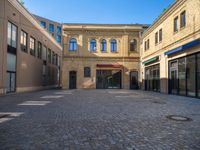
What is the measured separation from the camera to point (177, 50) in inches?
628

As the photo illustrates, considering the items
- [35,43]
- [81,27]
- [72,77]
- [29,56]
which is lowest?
[72,77]

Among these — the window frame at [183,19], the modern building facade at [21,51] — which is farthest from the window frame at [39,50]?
the window frame at [183,19]

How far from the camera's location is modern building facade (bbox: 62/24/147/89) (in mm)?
28750

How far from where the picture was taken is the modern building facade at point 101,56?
28.8 meters

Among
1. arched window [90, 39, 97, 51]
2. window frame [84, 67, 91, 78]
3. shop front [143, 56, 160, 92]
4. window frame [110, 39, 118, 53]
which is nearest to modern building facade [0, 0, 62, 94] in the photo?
window frame [84, 67, 91, 78]

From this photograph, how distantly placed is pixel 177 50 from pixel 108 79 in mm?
14760

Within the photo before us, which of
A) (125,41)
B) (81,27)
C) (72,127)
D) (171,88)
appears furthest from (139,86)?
(72,127)

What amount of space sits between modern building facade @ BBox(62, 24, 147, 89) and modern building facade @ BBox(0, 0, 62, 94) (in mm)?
3719

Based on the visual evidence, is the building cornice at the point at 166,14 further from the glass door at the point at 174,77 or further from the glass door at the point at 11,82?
the glass door at the point at 11,82

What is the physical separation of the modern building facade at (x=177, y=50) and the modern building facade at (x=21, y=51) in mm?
15685

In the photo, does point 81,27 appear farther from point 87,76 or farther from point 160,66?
point 160,66

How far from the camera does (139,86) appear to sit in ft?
93.9

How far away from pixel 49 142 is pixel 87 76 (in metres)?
24.4

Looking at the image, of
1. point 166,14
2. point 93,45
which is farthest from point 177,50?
point 93,45
